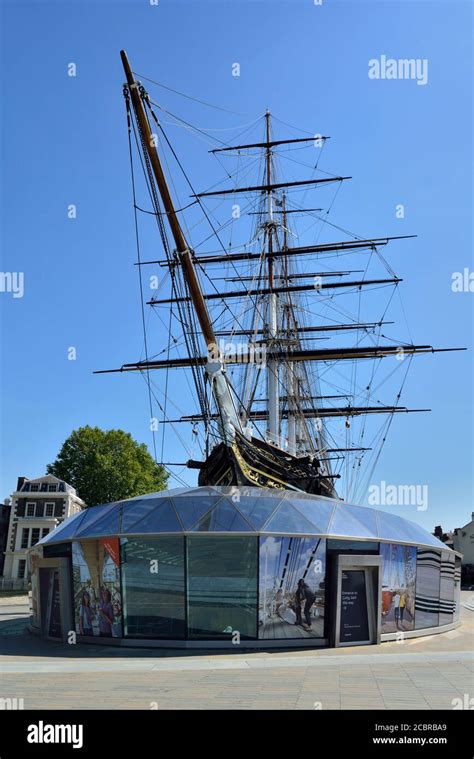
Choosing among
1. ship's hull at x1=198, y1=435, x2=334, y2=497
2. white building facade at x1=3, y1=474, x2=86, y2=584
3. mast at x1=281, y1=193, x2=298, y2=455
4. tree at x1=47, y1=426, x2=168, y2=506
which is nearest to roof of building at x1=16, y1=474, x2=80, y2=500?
white building facade at x1=3, y1=474, x2=86, y2=584


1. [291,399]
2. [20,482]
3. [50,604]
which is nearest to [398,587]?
[50,604]

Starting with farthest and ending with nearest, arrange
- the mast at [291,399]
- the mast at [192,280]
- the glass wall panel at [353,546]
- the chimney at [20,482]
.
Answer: the chimney at [20,482], the mast at [291,399], the mast at [192,280], the glass wall panel at [353,546]

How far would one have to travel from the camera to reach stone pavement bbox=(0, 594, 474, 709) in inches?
420

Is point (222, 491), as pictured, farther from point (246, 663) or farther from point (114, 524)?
point (246, 663)

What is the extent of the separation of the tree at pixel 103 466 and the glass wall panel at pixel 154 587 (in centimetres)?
4789

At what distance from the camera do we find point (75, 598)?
20.4m

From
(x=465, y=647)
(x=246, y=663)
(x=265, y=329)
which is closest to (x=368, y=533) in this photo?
(x=465, y=647)

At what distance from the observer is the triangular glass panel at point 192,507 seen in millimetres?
19078

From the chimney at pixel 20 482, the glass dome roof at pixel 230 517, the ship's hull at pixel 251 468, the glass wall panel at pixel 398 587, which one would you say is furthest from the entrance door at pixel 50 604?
the chimney at pixel 20 482

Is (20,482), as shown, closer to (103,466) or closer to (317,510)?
(103,466)

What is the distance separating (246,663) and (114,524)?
6.34 metres

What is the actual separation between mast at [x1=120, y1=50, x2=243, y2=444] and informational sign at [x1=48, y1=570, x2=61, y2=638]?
349 inches

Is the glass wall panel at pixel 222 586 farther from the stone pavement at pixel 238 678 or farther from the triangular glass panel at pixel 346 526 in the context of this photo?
the triangular glass panel at pixel 346 526

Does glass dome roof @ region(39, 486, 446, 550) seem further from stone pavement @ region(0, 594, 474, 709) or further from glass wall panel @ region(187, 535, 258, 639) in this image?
stone pavement @ region(0, 594, 474, 709)
